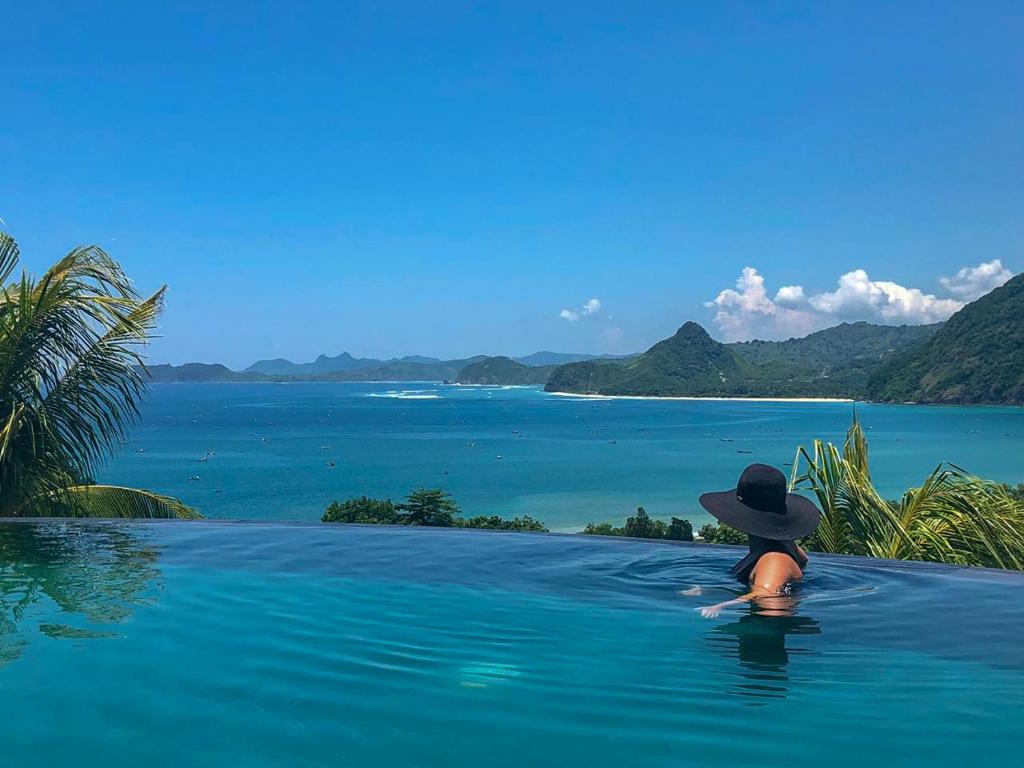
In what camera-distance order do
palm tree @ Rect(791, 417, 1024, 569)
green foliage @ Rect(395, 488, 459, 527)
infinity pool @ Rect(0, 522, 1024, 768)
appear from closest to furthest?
infinity pool @ Rect(0, 522, 1024, 768)
palm tree @ Rect(791, 417, 1024, 569)
green foliage @ Rect(395, 488, 459, 527)

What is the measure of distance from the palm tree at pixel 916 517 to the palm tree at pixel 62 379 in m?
6.97

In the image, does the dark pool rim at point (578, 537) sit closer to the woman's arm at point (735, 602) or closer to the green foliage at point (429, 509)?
the woman's arm at point (735, 602)

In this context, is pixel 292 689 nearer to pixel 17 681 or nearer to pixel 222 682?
pixel 222 682

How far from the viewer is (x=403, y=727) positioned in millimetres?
3441

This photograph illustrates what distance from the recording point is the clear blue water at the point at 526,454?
49.2 m

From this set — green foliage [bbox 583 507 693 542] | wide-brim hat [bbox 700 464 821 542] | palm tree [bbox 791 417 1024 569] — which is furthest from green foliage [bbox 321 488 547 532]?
wide-brim hat [bbox 700 464 821 542]

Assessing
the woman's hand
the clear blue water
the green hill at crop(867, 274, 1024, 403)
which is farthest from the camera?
the green hill at crop(867, 274, 1024, 403)

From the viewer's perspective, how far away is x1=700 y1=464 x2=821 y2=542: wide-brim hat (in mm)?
4949

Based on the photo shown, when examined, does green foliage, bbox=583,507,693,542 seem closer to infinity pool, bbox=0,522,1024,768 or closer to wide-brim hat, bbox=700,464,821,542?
infinity pool, bbox=0,522,1024,768

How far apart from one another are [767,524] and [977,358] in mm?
137391

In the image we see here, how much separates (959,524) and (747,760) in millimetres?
5401

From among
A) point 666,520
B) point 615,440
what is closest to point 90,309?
point 666,520

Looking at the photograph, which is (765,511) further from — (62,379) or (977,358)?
(977,358)

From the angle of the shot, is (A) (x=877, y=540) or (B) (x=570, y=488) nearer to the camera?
(A) (x=877, y=540)
